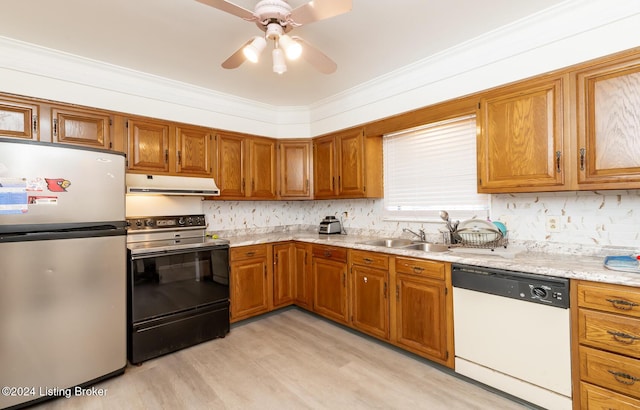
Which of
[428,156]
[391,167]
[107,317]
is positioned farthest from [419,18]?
[107,317]

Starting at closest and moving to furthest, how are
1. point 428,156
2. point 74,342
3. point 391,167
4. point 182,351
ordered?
point 74,342 → point 182,351 → point 428,156 → point 391,167

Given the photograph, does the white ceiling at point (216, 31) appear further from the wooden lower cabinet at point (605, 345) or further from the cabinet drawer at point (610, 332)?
the cabinet drawer at point (610, 332)

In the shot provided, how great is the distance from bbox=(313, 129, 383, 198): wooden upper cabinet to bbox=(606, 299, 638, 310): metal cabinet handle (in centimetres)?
214

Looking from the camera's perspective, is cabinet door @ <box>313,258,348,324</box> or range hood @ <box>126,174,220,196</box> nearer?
range hood @ <box>126,174,220,196</box>

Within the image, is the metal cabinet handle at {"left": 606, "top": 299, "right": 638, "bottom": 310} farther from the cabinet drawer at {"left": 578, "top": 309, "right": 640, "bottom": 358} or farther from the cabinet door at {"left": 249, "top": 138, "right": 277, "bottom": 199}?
the cabinet door at {"left": 249, "top": 138, "right": 277, "bottom": 199}

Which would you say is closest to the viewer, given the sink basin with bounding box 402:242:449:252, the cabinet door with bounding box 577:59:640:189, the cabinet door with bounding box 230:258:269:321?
the cabinet door with bounding box 577:59:640:189

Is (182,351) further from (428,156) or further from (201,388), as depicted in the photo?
(428,156)

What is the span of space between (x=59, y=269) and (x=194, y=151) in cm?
163

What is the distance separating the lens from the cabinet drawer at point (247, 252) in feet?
10.5

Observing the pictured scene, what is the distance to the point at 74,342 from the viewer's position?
6.90 ft

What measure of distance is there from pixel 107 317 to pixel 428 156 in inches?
124

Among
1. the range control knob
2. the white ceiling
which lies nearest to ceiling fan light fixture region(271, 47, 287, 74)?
the white ceiling

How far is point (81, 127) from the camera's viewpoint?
103 inches

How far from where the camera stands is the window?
9.04ft
